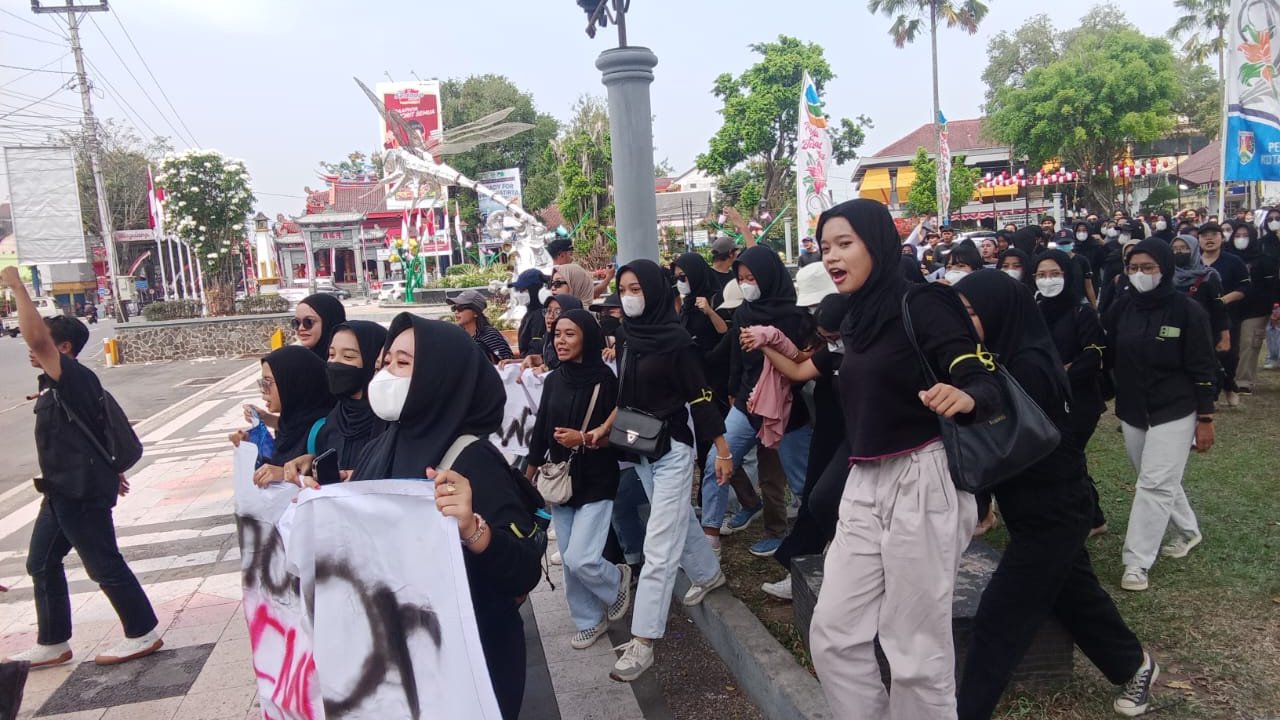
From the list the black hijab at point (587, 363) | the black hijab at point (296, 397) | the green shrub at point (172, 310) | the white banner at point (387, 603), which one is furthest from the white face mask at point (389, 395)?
the green shrub at point (172, 310)

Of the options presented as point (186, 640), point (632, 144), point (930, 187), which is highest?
point (930, 187)

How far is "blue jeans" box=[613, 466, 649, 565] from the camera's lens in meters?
5.21

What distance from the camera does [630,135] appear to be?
6086mm

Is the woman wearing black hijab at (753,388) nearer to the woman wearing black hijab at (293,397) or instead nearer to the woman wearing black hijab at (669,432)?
the woman wearing black hijab at (669,432)

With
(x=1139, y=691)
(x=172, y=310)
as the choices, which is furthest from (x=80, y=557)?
(x=172, y=310)

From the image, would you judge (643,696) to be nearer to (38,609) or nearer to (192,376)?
(38,609)

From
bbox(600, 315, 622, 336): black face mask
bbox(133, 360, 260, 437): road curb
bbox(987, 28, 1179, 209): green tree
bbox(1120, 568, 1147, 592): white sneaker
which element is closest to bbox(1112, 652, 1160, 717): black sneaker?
bbox(1120, 568, 1147, 592): white sneaker

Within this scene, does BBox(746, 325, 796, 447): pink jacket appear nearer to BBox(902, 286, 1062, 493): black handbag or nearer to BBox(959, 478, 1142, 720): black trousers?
BBox(959, 478, 1142, 720): black trousers

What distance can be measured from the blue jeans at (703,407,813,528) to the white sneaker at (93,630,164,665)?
10.4 ft

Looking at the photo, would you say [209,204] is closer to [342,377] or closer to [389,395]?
[342,377]

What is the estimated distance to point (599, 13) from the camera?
246 inches

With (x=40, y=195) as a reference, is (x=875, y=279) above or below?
below

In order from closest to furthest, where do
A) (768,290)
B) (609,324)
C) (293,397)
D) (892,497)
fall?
(892,497)
(293,397)
(768,290)
(609,324)

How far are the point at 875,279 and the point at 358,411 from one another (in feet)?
6.45
